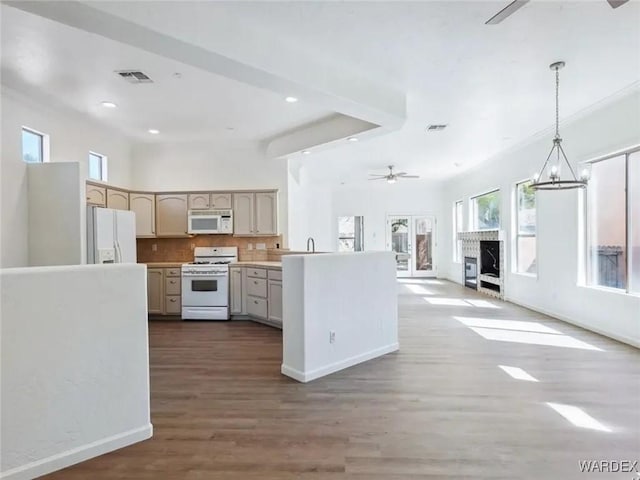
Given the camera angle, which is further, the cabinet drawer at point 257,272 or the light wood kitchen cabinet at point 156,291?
the light wood kitchen cabinet at point 156,291

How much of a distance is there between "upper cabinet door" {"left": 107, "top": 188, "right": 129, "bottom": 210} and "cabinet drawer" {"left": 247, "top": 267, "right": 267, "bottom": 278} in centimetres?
228

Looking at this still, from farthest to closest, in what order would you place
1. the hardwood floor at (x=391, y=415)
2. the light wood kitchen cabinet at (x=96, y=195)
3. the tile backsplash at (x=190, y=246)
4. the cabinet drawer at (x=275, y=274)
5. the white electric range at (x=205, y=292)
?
the tile backsplash at (x=190, y=246), the white electric range at (x=205, y=292), the cabinet drawer at (x=275, y=274), the light wood kitchen cabinet at (x=96, y=195), the hardwood floor at (x=391, y=415)

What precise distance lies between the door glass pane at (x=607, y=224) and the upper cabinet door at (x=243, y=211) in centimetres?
513

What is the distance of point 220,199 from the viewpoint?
21.1 feet

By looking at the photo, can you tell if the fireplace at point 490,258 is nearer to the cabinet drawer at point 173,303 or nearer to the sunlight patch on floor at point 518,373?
the sunlight patch on floor at point 518,373

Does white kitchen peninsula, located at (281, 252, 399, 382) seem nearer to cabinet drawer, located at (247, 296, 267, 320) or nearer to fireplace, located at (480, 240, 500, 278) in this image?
cabinet drawer, located at (247, 296, 267, 320)

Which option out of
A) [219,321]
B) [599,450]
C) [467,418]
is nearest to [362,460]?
[467,418]

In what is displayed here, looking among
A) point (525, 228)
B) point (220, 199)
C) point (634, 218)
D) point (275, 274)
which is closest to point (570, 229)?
point (634, 218)

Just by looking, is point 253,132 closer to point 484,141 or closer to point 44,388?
point 484,141

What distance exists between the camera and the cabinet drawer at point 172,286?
6.06m

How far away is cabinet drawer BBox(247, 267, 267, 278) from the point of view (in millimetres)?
5621

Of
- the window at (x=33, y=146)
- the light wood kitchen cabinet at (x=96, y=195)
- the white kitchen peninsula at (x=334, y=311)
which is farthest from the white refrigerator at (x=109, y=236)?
the white kitchen peninsula at (x=334, y=311)

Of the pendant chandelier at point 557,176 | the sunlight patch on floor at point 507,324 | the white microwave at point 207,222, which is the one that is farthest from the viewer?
the white microwave at point 207,222

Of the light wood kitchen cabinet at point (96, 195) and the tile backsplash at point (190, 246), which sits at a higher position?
the light wood kitchen cabinet at point (96, 195)
